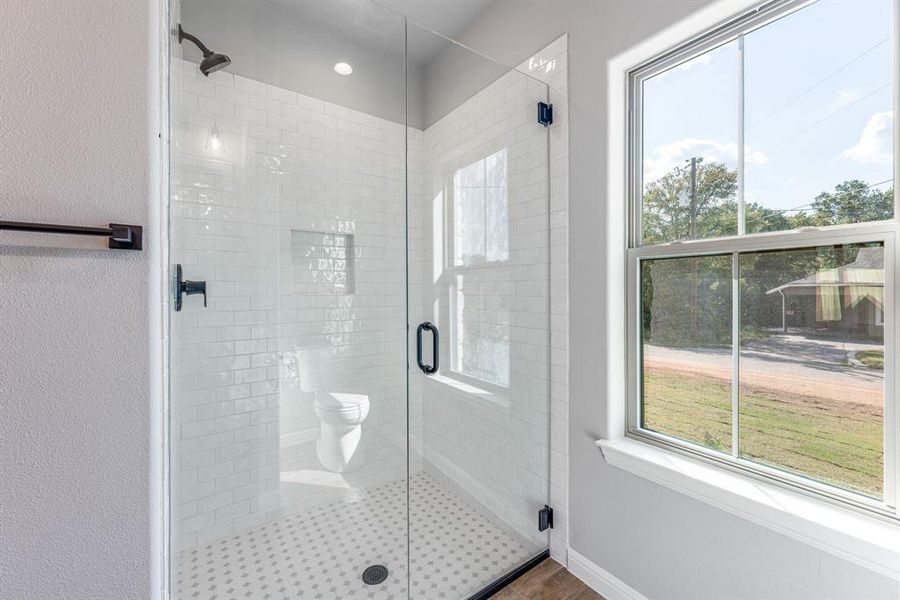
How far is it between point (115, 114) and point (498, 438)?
1886 millimetres

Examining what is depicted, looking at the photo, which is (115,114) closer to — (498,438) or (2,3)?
(2,3)

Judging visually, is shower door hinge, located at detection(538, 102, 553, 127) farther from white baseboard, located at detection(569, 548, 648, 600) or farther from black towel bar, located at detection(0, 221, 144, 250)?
white baseboard, located at detection(569, 548, 648, 600)

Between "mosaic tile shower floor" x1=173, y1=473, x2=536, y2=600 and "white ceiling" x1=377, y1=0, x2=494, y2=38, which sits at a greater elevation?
"white ceiling" x1=377, y1=0, x2=494, y2=38

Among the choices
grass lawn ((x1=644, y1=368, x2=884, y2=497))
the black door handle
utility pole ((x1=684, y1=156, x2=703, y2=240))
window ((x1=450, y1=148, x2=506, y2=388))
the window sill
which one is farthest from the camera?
window ((x1=450, y1=148, x2=506, y2=388))

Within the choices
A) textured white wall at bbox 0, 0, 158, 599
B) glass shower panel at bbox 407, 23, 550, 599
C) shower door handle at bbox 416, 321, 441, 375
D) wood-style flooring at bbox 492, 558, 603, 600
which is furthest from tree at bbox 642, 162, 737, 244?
textured white wall at bbox 0, 0, 158, 599

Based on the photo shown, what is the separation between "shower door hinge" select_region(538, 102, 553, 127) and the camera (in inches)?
72.0

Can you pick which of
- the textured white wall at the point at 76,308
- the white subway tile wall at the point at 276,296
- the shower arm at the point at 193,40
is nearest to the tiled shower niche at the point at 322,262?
the white subway tile wall at the point at 276,296

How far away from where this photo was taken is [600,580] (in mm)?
1645

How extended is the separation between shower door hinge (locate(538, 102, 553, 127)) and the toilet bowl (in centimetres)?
156

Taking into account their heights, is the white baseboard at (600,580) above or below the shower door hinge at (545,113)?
below

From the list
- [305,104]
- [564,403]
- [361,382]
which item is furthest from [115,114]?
[564,403]

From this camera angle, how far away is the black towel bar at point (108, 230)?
83cm

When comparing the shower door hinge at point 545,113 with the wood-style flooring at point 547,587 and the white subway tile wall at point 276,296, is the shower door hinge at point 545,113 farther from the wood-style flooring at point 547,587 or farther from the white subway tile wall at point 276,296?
the wood-style flooring at point 547,587

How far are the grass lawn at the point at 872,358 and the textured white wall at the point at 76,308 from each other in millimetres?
2032
